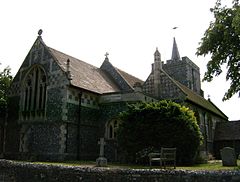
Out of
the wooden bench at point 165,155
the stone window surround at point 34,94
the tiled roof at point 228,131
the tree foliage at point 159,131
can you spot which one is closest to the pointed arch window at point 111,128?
the tree foliage at point 159,131

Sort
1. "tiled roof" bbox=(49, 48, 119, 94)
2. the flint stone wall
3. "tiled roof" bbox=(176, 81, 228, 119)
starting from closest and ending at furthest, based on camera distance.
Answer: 1. the flint stone wall
2. "tiled roof" bbox=(49, 48, 119, 94)
3. "tiled roof" bbox=(176, 81, 228, 119)

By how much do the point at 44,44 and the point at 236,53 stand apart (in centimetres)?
1434

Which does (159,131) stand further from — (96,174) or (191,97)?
(191,97)

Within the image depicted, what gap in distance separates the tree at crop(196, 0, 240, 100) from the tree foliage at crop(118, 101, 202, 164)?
3.86m

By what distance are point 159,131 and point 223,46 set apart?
22.7 feet

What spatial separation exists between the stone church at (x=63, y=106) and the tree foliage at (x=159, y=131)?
3.45 metres

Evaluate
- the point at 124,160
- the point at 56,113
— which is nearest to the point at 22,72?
the point at 56,113

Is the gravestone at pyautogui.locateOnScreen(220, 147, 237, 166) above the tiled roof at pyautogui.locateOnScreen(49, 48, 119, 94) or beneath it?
beneath

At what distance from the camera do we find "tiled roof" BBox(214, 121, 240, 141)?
92.0ft

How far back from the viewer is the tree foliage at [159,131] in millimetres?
16438

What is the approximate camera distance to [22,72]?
24.0 meters

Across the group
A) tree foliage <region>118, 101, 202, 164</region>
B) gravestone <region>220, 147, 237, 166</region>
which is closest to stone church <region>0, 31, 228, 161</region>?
tree foliage <region>118, 101, 202, 164</region>

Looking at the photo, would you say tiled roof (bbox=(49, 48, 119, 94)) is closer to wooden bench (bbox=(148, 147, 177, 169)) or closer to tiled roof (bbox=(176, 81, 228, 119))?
tiled roof (bbox=(176, 81, 228, 119))

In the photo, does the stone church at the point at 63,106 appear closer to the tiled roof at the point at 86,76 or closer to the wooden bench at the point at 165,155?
the tiled roof at the point at 86,76
